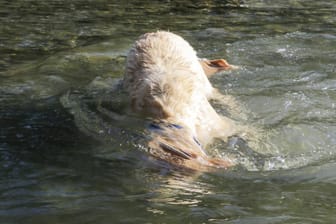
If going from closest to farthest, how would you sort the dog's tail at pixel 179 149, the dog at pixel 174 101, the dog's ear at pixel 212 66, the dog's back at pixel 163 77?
the dog's tail at pixel 179 149, the dog at pixel 174 101, the dog's back at pixel 163 77, the dog's ear at pixel 212 66

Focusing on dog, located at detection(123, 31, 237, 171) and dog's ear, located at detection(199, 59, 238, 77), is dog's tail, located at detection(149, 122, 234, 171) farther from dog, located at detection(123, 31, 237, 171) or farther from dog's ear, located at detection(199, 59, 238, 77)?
dog's ear, located at detection(199, 59, 238, 77)

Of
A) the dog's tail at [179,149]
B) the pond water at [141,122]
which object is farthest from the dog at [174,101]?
Answer: the pond water at [141,122]

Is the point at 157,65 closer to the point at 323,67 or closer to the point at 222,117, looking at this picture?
the point at 222,117

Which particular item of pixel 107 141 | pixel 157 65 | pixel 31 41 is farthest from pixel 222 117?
pixel 31 41

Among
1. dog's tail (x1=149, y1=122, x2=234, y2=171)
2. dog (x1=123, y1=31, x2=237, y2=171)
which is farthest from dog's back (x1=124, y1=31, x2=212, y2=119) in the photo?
dog's tail (x1=149, y1=122, x2=234, y2=171)

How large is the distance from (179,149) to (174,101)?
66 centimetres

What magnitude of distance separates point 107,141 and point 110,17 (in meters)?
5.16

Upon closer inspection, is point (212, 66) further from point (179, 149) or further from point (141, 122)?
point (179, 149)

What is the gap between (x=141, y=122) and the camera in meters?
4.61

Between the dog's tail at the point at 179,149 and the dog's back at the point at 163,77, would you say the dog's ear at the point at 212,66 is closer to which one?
the dog's back at the point at 163,77

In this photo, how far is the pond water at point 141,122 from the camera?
130 inches

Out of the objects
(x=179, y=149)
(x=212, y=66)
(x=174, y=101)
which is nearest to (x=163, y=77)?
(x=174, y=101)

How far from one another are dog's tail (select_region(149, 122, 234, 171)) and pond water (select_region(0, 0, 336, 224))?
0.07 meters

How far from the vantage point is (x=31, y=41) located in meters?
7.84
